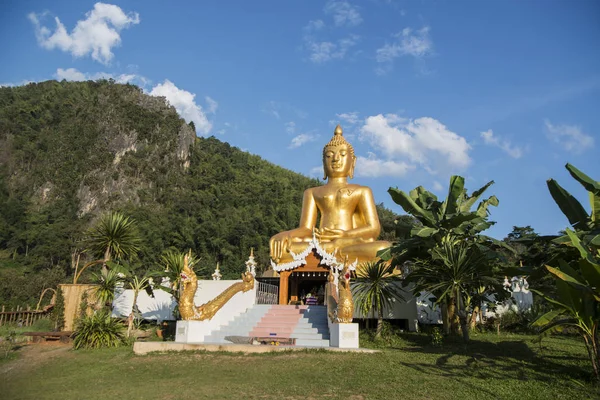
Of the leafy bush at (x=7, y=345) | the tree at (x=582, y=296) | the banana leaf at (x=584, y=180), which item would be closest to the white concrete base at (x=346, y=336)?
the tree at (x=582, y=296)

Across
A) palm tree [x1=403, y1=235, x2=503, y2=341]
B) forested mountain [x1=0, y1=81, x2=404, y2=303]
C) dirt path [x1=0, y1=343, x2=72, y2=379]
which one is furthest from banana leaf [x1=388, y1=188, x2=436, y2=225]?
forested mountain [x1=0, y1=81, x2=404, y2=303]

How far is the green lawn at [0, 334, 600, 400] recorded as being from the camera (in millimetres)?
6988

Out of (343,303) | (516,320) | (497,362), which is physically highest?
(343,303)

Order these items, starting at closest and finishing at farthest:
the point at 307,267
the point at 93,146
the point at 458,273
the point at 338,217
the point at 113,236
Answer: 1. the point at 458,273
2. the point at 113,236
3. the point at 307,267
4. the point at 338,217
5. the point at 93,146

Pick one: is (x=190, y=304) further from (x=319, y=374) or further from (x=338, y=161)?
(x=338, y=161)

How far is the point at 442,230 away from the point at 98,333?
9.79m

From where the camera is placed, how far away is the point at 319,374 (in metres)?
8.22

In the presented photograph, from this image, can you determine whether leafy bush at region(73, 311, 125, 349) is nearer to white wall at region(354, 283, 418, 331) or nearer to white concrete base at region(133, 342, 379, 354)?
white concrete base at region(133, 342, 379, 354)

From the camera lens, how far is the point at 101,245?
16656 mm

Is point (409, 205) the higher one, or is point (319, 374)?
point (409, 205)

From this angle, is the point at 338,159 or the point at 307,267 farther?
the point at 338,159

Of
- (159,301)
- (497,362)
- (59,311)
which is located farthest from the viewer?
(159,301)

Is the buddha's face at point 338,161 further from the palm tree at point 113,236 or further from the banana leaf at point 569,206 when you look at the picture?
the banana leaf at point 569,206

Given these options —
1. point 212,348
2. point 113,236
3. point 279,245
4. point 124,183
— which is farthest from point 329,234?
point 124,183
